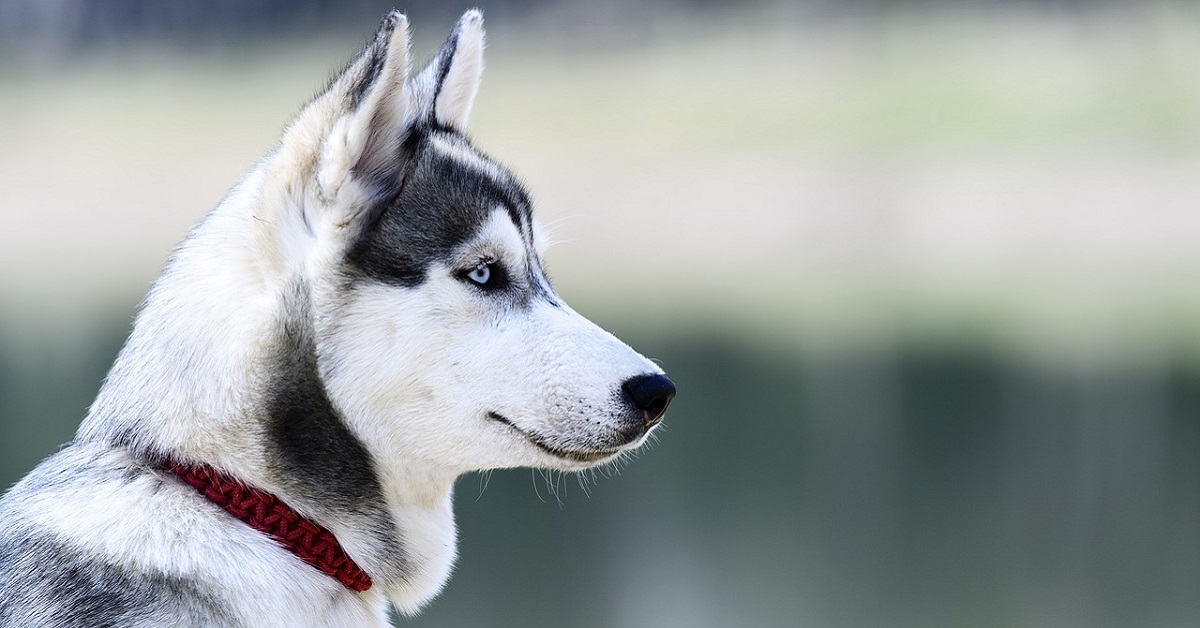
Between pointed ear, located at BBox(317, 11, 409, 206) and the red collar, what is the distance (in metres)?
0.83

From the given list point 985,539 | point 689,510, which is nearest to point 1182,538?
point 985,539

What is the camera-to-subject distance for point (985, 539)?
18406 mm

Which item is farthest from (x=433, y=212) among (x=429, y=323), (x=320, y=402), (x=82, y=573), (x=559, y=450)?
(x=82, y=573)

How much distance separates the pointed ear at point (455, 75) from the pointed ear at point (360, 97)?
1.91 feet

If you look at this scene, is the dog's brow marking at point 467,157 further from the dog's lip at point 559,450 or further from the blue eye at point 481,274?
the dog's lip at point 559,450

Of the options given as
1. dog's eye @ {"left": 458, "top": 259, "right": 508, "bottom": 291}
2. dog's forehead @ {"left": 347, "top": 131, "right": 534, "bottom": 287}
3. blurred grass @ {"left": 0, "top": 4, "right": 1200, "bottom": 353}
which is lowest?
blurred grass @ {"left": 0, "top": 4, "right": 1200, "bottom": 353}

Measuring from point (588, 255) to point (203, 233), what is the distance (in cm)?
3984

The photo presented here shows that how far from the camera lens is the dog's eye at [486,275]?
160 inches

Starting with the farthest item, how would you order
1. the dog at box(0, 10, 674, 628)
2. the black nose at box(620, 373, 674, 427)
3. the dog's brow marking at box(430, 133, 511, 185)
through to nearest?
the dog's brow marking at box(430, 133, 511, 185) → the black nose at box(620, 373, 674, 427) → the dog at box(0, 10, 674, 628)

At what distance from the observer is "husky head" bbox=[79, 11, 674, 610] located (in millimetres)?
3762

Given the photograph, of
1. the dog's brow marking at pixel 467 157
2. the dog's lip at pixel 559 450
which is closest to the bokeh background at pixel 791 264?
the dog's brow marking at pixel 467 157

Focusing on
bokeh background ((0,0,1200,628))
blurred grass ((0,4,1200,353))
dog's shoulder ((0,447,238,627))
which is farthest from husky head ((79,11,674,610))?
blurred grass ((0,4,1200,353))

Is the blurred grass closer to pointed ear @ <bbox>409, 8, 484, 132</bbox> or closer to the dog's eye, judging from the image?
pointed ear @ <bbox>409, 8, 484, 132</bbox>

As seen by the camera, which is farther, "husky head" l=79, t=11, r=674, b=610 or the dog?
"husky head" l=79, t=11, r=674, b=610
